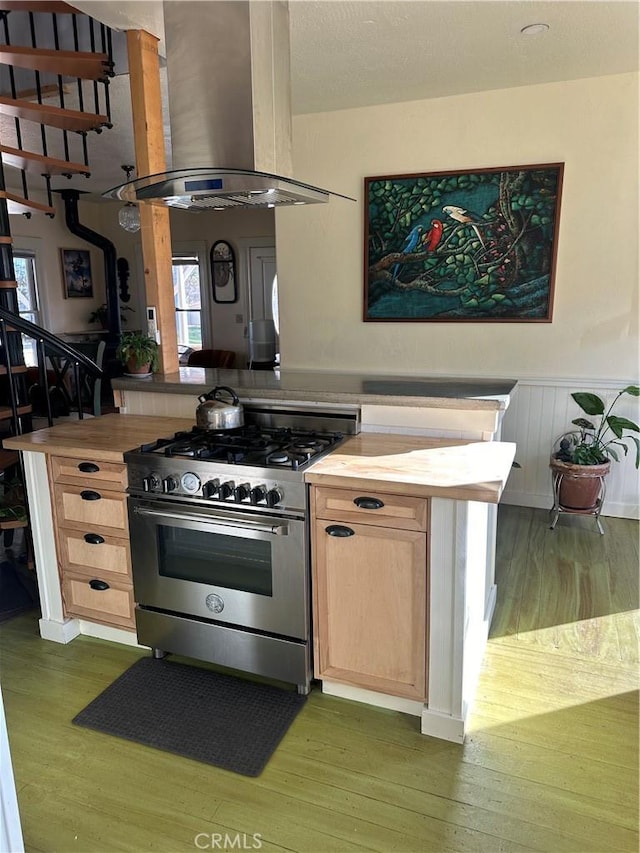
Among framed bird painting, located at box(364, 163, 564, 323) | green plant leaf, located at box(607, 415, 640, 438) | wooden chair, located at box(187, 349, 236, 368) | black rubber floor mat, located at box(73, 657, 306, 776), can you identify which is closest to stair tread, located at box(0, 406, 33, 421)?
black rubber floor mat, located at box(73, 657, 306, 776)

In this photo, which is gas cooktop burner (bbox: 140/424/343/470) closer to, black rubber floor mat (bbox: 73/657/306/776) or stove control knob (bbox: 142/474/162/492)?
stove control knob (bbox: 142/474/162/492)

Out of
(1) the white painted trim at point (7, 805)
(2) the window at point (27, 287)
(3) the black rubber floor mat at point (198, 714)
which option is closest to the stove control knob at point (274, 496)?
(3) the black rubber floor mat at point (198, 714)

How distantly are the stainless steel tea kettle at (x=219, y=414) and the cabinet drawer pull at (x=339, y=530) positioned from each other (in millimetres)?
688

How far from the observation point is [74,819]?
1.70 meters

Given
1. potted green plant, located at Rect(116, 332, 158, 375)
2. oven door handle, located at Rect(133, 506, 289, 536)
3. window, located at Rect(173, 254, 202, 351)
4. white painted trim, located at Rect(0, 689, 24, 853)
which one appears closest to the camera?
white painted trim, located at Rect(0, 689, 24, 853)

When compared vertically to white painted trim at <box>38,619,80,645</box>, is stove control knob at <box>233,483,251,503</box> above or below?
above

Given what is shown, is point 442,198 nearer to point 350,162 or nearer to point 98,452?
point 350,162

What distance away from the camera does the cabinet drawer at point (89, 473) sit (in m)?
2.31

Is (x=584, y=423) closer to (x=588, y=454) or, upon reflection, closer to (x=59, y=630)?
(x=588, y=454)

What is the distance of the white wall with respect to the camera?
11.6 feet

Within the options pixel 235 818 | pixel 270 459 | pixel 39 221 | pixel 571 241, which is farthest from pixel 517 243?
pixel 39 221

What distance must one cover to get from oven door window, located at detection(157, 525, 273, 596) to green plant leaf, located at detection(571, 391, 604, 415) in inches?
90.8

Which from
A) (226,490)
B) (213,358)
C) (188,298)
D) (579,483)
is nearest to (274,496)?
(226,490)

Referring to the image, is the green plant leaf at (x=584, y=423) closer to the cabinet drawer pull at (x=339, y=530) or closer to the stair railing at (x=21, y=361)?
the cabinet drawer pull at (x=339, y=530)
